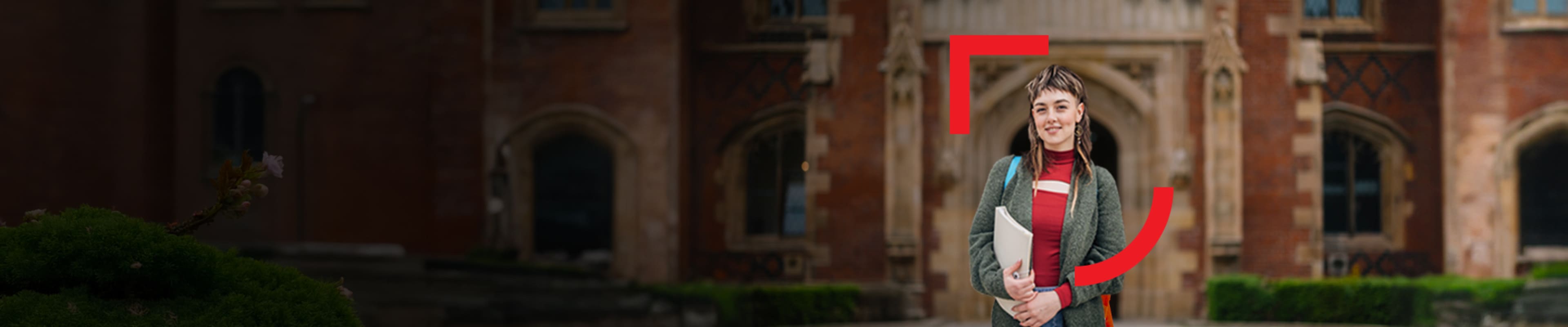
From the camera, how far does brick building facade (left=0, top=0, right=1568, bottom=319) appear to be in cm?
1315

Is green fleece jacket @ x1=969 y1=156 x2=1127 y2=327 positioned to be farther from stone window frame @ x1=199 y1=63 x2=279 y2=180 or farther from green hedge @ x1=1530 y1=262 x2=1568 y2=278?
stone window frame @ x1=199 y1=63 x2=279 y2=180

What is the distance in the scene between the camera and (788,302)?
1261 centimetres

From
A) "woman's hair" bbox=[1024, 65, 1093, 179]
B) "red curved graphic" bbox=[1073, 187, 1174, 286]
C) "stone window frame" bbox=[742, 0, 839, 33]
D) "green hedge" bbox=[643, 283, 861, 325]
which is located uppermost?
"stone window frame" bbox=[742, 0, 839, 33]

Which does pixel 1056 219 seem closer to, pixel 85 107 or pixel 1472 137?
pixel 1472 137

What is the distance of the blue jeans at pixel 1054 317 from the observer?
11.1 feet

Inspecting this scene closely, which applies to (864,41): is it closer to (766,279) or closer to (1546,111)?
(766,279)

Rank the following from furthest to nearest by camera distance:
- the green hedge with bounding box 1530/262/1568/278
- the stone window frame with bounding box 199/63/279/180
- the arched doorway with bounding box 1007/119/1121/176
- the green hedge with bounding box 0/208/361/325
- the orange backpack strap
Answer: the stone window frame with bounding box 199/63/279/180 < the arched doorway with bounding box 1007/119/1121/176 < the green hedge with bounding box 1530/262/1568/278 < the green hedge with bounding box 0/208/361/325 < the orange backpack strap

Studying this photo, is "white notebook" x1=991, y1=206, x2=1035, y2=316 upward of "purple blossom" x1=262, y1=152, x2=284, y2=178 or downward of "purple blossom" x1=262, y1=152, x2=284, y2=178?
downward

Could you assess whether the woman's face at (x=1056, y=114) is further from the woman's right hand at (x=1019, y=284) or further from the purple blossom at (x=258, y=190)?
the purple blossom at (x=258, y=190)

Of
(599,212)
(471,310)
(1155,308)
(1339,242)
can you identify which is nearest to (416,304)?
(471,310)

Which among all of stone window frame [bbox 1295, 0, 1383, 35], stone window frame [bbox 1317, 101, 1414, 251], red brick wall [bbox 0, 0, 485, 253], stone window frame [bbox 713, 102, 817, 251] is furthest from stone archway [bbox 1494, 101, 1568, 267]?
red brick wall [bbox 0, 0, 485, 253]

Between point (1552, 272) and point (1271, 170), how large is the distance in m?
2.79

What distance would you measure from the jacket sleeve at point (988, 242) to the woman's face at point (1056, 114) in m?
0.15

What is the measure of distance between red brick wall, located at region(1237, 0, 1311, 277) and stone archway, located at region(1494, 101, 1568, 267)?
2.16 meters
